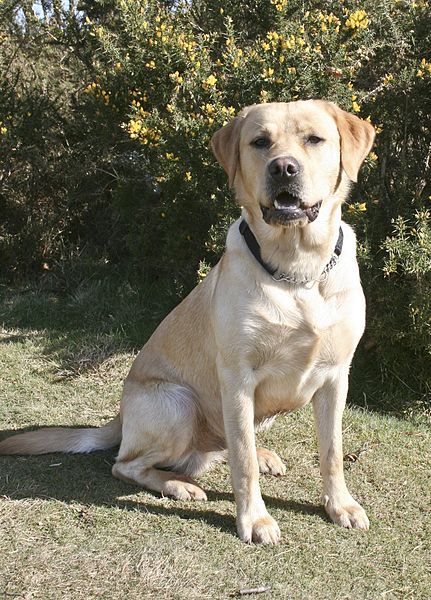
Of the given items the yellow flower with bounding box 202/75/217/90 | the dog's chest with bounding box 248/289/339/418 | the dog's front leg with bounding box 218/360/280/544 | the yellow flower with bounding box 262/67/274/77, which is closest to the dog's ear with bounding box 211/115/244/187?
the dog's chest with bounding box 248/289/339/418

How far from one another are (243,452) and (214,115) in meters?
2.98

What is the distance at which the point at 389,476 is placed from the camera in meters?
3.95

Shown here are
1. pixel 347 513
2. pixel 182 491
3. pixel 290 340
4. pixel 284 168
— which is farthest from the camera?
pixel 182 491

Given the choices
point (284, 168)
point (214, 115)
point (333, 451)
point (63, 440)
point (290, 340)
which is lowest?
point (63, 440)

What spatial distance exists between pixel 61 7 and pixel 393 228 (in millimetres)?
4194

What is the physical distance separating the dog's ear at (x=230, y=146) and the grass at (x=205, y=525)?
1.54 meters

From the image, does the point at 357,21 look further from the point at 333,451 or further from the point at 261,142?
the point at 333,451

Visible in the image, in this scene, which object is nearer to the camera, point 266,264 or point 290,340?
point 290,340


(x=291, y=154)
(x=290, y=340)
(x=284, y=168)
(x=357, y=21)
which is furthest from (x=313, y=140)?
(x=357, y=21)

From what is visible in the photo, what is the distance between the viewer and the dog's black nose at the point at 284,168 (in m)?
3.01

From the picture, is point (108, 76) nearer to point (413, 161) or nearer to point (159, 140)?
point (159, 140)

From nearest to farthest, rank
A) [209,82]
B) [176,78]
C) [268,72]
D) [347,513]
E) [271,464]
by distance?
[347,513], [271,464], [268,72], [209,82], [176,78]

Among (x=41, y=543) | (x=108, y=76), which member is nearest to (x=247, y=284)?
(x=41, y=543)

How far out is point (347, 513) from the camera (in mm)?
3400
